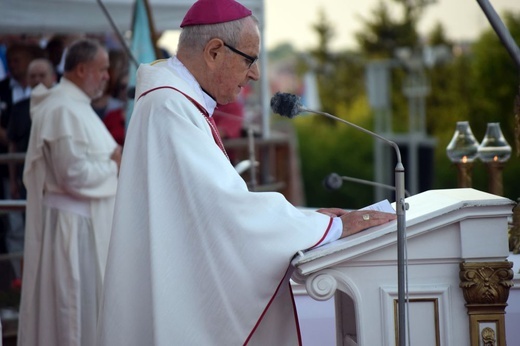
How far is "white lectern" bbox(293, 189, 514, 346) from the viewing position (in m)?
3.65

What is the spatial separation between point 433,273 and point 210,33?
1252mm

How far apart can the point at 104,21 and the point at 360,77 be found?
94.9 ft

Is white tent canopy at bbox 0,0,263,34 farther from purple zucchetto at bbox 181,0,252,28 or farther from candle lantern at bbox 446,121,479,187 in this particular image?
purple zucchetto at bbox 181,0,252,28

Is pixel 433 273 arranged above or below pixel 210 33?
below

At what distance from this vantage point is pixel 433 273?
12.3ft

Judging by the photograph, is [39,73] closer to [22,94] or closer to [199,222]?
[22,94]

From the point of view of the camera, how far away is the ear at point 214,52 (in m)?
4.03

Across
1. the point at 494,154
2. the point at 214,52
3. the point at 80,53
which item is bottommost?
the point at 494,154

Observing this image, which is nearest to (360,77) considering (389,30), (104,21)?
(389,30)

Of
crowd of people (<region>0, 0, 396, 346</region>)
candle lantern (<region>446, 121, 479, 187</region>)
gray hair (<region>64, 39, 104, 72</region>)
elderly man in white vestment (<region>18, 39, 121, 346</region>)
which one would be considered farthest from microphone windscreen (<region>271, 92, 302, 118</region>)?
gray hair (<region>64, 39, 104, 72</region>)

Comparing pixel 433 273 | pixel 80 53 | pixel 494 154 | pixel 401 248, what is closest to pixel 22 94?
pixel 80 53

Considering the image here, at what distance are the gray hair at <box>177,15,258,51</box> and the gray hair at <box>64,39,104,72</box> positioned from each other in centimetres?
260

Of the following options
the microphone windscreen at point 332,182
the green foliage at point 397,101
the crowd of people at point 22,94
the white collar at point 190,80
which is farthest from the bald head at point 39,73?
the green foliage at point 397,101

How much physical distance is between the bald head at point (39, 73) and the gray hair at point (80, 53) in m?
1.66
